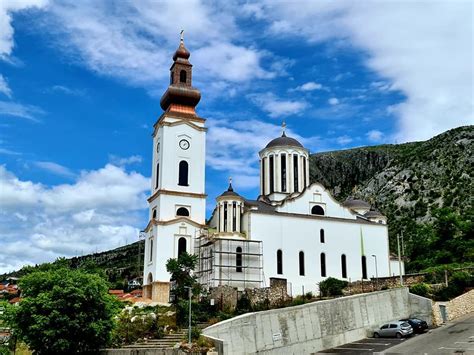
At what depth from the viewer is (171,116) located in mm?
50844

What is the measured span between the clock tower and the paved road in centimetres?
2172

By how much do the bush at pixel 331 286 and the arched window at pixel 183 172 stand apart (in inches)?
575

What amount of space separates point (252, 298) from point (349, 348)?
10404 mm

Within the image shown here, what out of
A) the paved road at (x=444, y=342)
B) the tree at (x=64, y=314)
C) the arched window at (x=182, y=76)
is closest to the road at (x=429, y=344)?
the paved road at (x=444, y=342)

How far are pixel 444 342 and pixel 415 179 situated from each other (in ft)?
206

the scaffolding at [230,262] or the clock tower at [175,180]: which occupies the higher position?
the clock tower at [175,180]

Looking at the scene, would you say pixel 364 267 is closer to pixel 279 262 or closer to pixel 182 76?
pixel 279 262

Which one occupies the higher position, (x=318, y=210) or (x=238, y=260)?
(x=318, y=210)

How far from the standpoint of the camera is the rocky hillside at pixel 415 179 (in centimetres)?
7975

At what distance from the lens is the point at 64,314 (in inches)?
1130

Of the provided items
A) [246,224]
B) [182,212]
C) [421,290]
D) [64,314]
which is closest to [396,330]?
[421,290]

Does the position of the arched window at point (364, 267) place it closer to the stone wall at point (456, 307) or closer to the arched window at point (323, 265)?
the arched window at point (323, 265)

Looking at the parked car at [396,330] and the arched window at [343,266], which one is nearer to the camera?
the parked car at [396,330]

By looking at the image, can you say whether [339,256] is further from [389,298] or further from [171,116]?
[171,116]
